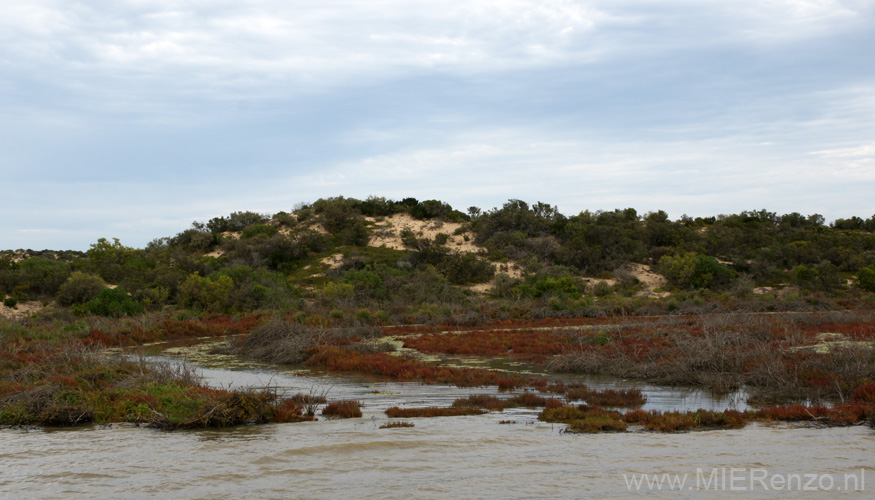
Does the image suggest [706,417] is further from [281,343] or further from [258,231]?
[258,231]

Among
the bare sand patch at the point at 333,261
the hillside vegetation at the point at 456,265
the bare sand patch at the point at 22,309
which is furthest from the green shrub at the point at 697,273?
the bare sand patch at the point at 22,309

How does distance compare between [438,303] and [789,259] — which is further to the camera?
[789,259]

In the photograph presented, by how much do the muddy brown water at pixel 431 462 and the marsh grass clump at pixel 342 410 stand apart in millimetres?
533

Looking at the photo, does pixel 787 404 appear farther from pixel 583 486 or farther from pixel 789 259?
pixel 789 259

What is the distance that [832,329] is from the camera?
25.2 m

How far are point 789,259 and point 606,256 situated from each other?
15022mm

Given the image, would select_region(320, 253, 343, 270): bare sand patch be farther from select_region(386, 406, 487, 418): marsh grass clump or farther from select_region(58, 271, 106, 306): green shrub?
select_region(386, 406, 487, 418): marsh grass clump

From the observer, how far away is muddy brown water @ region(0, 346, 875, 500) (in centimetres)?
903

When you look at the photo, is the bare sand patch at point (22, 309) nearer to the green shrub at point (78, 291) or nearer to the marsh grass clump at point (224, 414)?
the green shrub at point (78, 291)

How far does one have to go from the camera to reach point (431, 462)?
10500 mm

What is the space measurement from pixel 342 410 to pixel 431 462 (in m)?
Result: 4.28

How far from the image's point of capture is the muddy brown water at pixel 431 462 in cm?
903

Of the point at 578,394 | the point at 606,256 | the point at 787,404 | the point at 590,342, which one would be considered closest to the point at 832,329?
the point at 590,342

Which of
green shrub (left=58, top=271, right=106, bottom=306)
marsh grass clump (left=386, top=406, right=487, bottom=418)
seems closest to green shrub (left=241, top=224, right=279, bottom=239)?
green shrub (left=58, top=271, right=106, bottom=306)
